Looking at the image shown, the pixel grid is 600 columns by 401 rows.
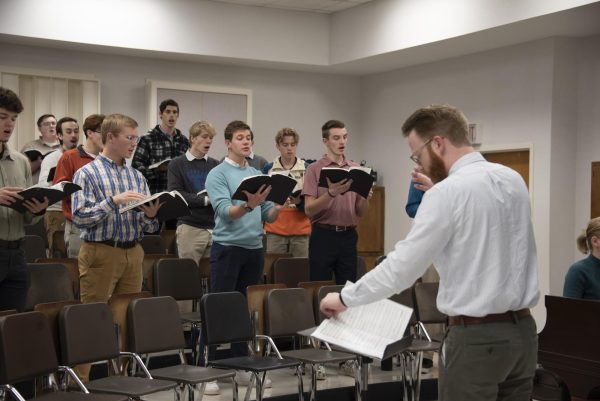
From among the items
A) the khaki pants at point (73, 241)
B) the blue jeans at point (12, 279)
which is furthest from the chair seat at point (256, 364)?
the khaki pants at point (73, 241)

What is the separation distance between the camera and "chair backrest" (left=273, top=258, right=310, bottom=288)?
6.26 meters

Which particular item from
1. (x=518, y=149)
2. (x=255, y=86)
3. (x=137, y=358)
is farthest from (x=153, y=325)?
(x=255, y=86)

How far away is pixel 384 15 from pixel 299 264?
12.9 feet

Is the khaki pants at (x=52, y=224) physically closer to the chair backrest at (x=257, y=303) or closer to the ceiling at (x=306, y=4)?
the chair backrest at (x=257, y=303)

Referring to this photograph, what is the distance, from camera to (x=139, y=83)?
958 cm

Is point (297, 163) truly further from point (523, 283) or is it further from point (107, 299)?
point (523, 283)

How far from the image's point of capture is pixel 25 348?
3.89 meters

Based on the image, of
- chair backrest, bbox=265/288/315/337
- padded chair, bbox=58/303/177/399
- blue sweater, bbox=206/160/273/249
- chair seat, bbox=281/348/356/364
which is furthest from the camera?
blue sweater, bbox=206/160/273/249

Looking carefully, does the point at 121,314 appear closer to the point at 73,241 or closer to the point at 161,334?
the point at 161,334

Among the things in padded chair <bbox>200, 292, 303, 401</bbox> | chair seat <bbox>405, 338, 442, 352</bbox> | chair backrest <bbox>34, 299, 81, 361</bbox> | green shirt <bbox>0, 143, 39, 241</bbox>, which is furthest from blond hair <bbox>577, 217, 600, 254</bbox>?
green shirt <bbox>0, 143, 39, 241</bbox>

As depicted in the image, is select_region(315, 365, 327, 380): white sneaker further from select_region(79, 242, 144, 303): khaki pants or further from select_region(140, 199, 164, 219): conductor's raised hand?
select_region(140, 199, 164, 219): conductor's raised hand

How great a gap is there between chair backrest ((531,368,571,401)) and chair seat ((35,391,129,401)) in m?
2.10

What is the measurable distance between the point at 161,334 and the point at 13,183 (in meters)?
1.17

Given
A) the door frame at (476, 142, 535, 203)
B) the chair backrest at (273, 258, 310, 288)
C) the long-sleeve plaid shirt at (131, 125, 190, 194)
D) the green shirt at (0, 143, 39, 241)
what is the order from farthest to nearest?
the door frame at (476, 142, 535, 203) < the long-sleeve plaid shirt at (131, 125, 190, 194) < the chair backrest at (273, 258, 310, 288) < the green shirt at (0, 143, 39, 241)
